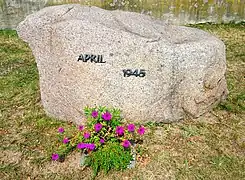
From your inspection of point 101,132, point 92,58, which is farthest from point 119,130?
point 92,58

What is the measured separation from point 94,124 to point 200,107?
1.65 metres

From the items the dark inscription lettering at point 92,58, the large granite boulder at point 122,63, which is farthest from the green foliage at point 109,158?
the dark inscription lettering at point 92,58

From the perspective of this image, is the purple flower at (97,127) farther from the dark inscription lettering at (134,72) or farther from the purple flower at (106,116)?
the dark inscription lettering at (134,72)

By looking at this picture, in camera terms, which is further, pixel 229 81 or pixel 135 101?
pixel 229 81

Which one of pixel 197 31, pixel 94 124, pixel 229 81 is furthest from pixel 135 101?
pixel 229 81

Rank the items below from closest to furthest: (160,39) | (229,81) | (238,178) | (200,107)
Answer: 1. (238,178)
2. (160,39)
3. (200,107)
4. (229,81)

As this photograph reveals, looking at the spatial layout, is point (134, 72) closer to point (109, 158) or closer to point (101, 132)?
point (101, 132)

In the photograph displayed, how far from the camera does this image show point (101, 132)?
413 centimetres

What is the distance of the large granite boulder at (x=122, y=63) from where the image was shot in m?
4.37

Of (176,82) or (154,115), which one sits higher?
(176,82)

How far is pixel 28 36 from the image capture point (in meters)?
4.68

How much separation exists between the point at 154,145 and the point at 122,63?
1.15m

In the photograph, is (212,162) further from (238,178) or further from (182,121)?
(182,121)

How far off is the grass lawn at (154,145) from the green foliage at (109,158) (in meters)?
0.11
